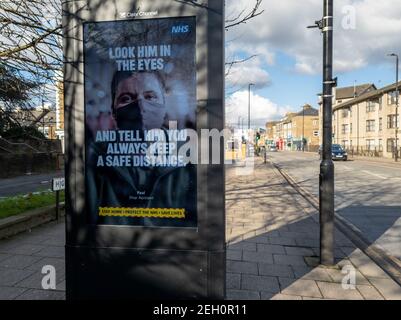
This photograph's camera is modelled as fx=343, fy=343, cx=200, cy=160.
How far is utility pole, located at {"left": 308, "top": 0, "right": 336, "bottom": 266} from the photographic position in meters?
4.60

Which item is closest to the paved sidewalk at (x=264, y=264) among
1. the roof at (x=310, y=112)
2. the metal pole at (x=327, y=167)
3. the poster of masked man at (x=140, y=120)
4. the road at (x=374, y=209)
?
the metal pole at (x=327, y=167)

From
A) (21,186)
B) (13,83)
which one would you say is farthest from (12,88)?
(21,186)

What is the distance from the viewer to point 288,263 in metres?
4.79

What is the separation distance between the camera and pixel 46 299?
3609 mm

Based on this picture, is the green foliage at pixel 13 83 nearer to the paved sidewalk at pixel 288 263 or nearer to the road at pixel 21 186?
the paved sidewalk at pixel 288 263

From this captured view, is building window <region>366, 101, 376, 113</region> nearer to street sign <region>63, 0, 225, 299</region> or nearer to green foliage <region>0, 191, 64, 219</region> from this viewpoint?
green foliage <region>0, 191, 64, 219</region>

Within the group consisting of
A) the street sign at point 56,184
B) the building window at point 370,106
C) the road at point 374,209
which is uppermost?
the building window at point 370,106

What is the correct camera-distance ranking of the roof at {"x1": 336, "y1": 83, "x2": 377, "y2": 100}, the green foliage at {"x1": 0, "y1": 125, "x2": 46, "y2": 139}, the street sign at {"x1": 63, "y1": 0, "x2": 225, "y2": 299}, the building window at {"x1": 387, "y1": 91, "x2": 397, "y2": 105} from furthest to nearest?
1. the roof at {"x1": 336, "y1": 83, "x2": 377, "y2": 100}
2. the building window at {"x1": 387, "y1": 91, "x2": 397, "y2": 105}
3. the green foliage at {"x1": 0, "y1": 125, "x2": 46, "y2": 139}
4. the street sign at {"x1": 63, "y1": 0, "x2": 225, "y2": 299}

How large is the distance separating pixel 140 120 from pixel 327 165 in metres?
2.75

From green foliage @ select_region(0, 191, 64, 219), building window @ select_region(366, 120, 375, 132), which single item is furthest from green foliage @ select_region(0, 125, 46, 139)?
building window @ select_region(366, 120, 375, 132)

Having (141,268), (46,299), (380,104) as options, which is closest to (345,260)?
(141,268)

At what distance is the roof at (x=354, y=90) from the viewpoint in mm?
70250

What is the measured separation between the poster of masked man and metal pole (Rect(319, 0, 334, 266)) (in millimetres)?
2354

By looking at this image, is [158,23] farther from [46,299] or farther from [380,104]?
[380,104]
